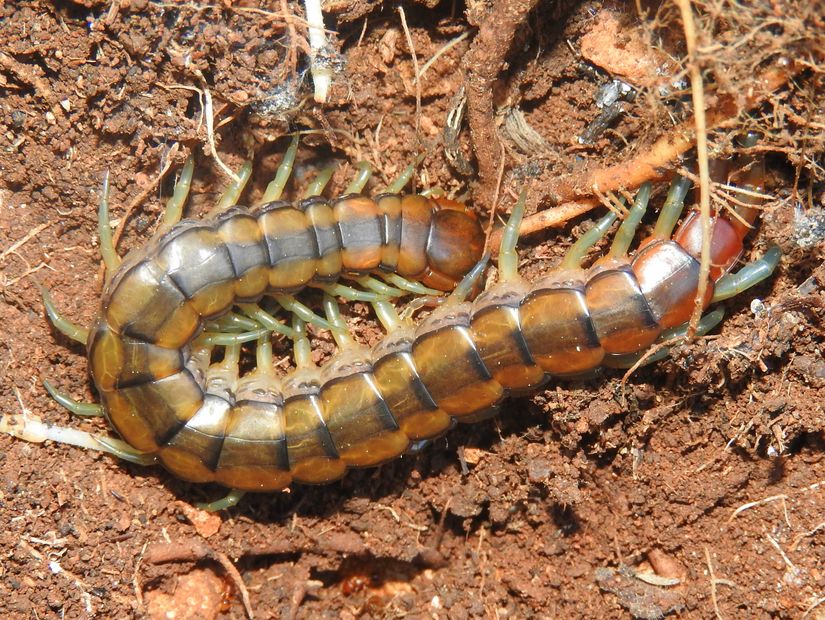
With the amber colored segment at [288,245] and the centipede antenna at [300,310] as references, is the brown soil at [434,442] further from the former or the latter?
the amber colored segment at [288,245]

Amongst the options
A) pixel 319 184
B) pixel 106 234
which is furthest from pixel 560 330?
pixel 106 234

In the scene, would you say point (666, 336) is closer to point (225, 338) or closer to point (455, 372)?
point (455, 372)

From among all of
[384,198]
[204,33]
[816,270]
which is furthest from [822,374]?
[204,33]

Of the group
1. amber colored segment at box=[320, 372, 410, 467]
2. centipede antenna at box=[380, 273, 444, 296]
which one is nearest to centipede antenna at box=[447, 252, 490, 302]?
centipede antenna at box=[380, 273, 444, 296]

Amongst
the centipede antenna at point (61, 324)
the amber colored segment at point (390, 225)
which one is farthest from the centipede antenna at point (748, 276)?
the centipede antenna at point (61, 324)

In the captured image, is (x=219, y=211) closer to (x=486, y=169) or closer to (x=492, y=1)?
(x=486, y=169)

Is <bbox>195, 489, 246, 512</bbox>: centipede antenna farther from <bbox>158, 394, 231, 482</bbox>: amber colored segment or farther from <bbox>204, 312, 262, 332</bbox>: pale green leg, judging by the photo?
<bbox>204, 312, 262, 332</bbox>: pale green leg
